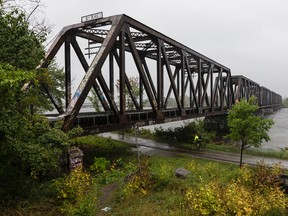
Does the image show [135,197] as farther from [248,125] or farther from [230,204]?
[248,125]

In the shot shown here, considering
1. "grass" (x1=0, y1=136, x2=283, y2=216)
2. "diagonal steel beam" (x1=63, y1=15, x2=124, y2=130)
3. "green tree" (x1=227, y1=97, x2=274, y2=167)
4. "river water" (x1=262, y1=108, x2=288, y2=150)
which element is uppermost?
"diagonal steel beam" (x1=63, y1=15, x2=124, y2=130)

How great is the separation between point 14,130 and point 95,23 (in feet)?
41.7

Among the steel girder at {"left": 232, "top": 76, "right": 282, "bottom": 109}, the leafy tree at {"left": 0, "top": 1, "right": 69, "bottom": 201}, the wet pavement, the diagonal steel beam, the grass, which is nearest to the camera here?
the leafy tree at {"left": 0, "top": 1, "right": 69, "bottom": 201}

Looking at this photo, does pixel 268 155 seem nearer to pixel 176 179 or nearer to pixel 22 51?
pixel 176 179

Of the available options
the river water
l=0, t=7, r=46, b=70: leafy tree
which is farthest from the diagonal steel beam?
the river water

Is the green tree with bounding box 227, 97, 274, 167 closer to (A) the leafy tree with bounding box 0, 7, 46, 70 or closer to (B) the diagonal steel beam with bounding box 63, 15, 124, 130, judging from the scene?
(B) the diagonal steel beam with bounding box 63, 15, 124, 130

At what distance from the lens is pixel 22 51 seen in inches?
336

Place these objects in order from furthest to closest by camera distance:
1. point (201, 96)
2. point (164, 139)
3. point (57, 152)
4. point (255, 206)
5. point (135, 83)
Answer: point (135, 83), point (201, 96), point (164, 139), point (57, 152), point (255, 206)

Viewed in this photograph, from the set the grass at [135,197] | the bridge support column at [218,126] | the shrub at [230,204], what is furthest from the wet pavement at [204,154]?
the bridge support column at [218,126]

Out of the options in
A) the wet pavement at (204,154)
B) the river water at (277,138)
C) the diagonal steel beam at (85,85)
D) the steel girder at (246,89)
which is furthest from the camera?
the steel girder at (246,89)

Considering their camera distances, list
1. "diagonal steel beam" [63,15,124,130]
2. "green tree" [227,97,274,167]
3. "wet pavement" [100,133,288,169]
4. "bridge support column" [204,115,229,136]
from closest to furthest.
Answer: "diagonal steel beam" [63,15,124,130]
"green tree" [227,97,274,167]
"wet pavement" [100,133,288,169]
"bridge support column" [204,115,229,136]

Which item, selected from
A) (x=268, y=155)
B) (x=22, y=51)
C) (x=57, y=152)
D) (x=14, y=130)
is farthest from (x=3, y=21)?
(x=268, y=155)

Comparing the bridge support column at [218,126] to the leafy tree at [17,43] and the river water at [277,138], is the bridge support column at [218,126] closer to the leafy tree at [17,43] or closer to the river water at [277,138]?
the river water at [277,138]

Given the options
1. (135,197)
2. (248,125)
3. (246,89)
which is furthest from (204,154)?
(246,89)
